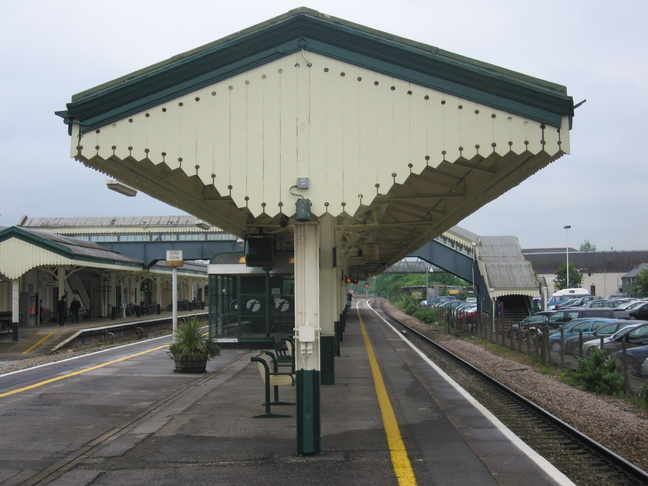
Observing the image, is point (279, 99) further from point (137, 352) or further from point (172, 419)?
point (137, 352)

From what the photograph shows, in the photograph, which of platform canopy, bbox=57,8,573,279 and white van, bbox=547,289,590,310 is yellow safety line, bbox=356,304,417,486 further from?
white van, bbox=547,289,590,310

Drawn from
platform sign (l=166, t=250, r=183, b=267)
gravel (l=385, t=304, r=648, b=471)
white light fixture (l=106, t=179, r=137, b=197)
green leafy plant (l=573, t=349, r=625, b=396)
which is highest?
white light fixture (l=106, t=179, r=137, b=197)

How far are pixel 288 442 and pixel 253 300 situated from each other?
13.2m

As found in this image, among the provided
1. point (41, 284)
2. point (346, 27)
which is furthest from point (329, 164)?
point (41, 284)

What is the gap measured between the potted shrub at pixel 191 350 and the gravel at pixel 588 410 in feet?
22.3

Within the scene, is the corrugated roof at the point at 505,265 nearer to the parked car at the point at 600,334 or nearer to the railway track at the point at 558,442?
the parked car at the point at 600,334

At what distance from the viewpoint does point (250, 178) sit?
729 centimetres

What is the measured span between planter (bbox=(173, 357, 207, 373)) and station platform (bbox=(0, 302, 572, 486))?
4.21ft

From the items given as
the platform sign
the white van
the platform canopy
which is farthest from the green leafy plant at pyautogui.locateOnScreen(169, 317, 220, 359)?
the white van

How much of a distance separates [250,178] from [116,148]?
1.49 metres

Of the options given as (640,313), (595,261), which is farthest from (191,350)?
(595,261)

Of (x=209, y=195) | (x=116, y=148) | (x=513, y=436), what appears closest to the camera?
(x=116, y=148)

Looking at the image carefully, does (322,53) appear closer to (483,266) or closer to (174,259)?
(174,259)

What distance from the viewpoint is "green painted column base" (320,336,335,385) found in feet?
41.5
